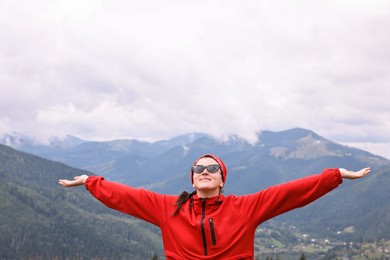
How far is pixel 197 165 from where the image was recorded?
30.4 ft

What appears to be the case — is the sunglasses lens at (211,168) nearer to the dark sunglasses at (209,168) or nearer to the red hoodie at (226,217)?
the dark sunglasses at (209,168)

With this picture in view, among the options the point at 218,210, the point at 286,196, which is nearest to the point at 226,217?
the point at 218,210

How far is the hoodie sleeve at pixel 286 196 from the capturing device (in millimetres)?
8867

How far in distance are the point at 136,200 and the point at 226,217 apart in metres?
2.02

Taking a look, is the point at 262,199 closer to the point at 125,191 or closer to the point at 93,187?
the point at 125,191

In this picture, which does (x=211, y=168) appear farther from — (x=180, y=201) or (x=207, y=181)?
(x=180, y=201)

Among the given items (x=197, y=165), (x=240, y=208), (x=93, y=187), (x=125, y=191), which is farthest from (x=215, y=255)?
(x=93, y=187)

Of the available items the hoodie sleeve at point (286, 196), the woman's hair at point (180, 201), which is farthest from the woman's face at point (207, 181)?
the hoodie sleeve at point (286, 196)

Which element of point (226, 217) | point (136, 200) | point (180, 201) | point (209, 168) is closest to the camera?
point (226, 217)

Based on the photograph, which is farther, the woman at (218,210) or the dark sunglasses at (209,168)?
the dark sunglasses at (209,168)

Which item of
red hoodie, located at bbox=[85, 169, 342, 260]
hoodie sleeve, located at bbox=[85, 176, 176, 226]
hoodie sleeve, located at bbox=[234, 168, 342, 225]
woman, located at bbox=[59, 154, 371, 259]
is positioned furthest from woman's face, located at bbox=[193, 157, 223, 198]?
hoodie sleeve, located at bbox=[85, 176, 176, 226]

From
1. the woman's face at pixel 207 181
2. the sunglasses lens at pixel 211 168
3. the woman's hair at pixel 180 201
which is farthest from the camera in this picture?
the woman's hair at pixel 180 201

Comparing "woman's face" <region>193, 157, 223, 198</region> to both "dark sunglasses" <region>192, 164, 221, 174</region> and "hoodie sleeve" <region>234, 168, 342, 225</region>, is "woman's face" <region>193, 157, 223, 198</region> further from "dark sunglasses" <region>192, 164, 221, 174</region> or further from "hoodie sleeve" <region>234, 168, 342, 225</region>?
"hoodie sleeve" <region>234, 168, 342, 225</region>

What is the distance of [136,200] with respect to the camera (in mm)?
9641
